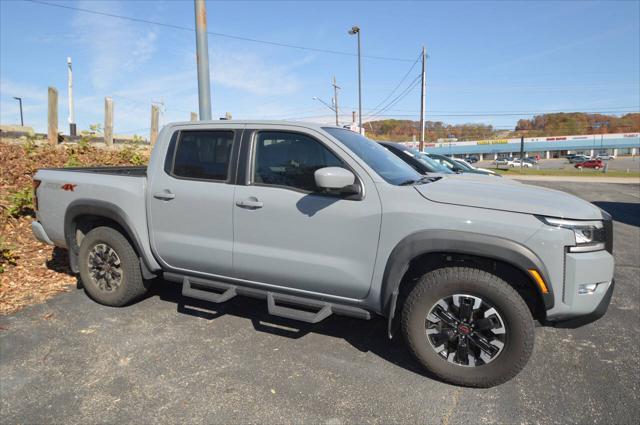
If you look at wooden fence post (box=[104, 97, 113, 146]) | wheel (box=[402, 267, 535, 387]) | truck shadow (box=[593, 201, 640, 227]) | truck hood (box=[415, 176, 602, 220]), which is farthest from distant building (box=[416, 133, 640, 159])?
wheel (box=[402, 267, 535, 387])

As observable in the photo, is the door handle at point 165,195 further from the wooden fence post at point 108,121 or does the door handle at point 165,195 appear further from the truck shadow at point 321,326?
the wooden fence post at point 108,121

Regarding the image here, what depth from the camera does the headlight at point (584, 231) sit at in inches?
104

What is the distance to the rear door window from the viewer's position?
3.62 metres

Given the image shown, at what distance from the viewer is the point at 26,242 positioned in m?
5.87

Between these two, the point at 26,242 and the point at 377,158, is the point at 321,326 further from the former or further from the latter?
the point at 26,242

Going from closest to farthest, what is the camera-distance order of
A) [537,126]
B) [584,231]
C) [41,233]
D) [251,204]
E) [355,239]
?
[584,231] < [355,239] < [251,204] < [41,233] < [537,126]

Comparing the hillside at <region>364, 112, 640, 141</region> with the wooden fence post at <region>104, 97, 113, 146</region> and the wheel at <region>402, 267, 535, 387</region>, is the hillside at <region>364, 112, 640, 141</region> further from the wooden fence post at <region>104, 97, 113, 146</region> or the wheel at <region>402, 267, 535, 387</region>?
the wheel at <region>402, 267, 535, 387</region>

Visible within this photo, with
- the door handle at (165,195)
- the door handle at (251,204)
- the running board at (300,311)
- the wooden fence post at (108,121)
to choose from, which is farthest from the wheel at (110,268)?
the wooden fence post at (108,121)

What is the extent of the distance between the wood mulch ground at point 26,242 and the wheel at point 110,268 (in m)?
0.74

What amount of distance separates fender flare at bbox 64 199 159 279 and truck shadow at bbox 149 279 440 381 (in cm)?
63

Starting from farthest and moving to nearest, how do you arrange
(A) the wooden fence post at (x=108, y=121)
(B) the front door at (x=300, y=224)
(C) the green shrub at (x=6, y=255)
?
(A) the wooden fence post at (x=108, y=121) < (C) the green shrub at (x=6, y=255) < (B) the front door at (x=300, y=224)

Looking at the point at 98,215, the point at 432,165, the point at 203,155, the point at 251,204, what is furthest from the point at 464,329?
the point at 432,165

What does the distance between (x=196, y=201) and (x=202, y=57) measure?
4684mm

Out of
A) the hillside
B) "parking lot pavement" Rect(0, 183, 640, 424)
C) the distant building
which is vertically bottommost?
"parking lot pavement" Rect(0, 183, 640, 424)
